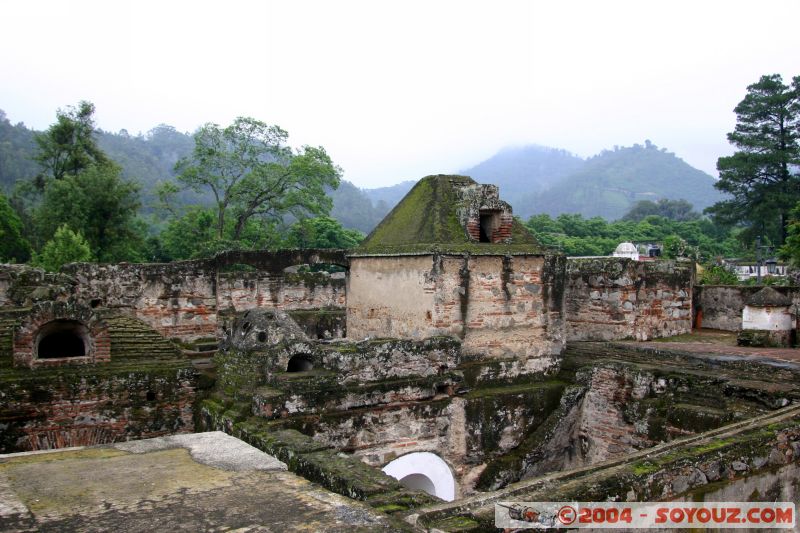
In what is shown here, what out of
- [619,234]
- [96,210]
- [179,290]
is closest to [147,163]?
[96,210]

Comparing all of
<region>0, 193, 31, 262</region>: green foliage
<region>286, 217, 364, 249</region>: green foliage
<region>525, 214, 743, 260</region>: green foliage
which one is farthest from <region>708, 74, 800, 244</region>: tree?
<region>0, 193, 31, 262</region>: green foliage

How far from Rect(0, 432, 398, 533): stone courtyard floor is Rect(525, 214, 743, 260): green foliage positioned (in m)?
43.1

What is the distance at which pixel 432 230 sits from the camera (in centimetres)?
1157

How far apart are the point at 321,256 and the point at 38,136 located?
21.5m

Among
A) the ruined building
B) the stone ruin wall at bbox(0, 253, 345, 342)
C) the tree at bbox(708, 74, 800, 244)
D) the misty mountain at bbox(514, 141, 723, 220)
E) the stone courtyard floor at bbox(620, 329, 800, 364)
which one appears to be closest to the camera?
the ruined building

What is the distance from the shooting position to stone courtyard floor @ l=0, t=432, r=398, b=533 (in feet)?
14.6

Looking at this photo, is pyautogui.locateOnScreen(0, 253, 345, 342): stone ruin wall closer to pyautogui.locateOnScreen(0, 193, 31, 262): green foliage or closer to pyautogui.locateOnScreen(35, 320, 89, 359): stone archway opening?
pyautogui.locateOnScreen(35, 320, 89, 359): stone archway opening

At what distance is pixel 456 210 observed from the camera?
12031mm

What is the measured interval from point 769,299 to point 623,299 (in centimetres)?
302

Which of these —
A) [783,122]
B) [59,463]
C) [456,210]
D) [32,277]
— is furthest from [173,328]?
[783,122]

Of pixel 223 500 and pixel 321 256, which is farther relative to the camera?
pixel 321 256

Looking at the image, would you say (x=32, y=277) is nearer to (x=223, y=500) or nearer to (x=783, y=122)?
(x=223, y=500)

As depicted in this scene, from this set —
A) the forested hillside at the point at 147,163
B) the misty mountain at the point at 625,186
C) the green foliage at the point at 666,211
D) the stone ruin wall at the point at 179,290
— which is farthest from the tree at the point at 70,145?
the misty mountain at the point at 625,186

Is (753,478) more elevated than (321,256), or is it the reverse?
(321,256)
